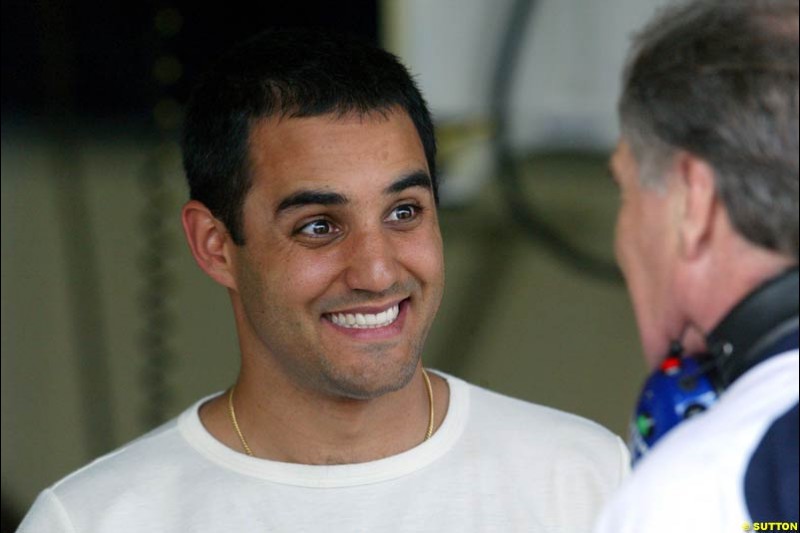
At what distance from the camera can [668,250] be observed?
1.44 metres

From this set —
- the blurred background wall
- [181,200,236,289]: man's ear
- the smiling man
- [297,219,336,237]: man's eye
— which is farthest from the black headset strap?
the blurred background wall

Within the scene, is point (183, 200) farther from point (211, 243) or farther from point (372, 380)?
point (372, 380)

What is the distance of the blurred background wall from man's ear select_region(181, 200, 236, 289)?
4.06 ft

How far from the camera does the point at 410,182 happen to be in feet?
6.91

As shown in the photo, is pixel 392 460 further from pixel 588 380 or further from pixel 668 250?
pixel 588 380

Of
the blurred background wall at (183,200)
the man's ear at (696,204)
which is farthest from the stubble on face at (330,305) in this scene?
the blurred background wall at (183,200)

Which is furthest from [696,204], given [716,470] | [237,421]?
[237,421]

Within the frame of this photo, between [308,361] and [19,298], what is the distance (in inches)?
62.0

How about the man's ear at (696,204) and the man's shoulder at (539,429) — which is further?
the man's shoulder at (539,429)

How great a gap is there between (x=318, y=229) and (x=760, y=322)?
2.98ft

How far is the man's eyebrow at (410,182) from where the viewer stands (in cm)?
209

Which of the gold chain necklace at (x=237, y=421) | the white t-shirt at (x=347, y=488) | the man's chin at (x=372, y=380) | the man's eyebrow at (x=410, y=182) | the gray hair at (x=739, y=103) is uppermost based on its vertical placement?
the gray hair at (x=739, y=103)

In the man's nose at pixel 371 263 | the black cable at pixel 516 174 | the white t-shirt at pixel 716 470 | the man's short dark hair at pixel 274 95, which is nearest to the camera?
the white t-shirt at pixel 716 470

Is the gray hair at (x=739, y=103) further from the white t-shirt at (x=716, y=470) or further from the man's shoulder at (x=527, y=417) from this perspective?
the man's shoulder at (x=527, y=417)
